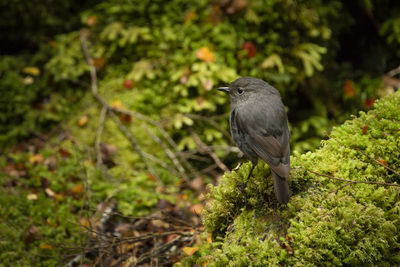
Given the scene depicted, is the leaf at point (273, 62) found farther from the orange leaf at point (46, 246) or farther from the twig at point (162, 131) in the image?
the orange leaf at point (46, 246)

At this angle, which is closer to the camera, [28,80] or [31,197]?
[31,197]

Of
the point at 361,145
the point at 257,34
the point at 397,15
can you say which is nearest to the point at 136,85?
the point at 257,34

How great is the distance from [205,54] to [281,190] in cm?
338

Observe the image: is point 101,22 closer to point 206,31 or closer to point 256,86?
point 206,31

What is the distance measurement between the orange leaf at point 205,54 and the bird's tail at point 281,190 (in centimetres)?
326

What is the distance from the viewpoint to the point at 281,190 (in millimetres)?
2336

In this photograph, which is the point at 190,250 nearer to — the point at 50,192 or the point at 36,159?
the point at 50,192

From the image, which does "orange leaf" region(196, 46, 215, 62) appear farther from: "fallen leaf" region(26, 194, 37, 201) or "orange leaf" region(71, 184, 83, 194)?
"fallen leaf" region(26, 194, 37, 201)

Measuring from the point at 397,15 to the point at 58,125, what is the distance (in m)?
5.83

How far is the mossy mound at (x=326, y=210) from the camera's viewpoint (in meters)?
2.14

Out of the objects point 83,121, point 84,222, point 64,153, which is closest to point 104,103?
point 83,121

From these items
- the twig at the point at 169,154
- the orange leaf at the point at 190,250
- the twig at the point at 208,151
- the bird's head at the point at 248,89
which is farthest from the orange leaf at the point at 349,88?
the orange leaf at the point at 190,250

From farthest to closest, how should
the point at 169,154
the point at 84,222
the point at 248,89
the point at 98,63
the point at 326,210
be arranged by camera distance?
1. the point at 98,63
2. the point at 169,154
3. the point at 84,222
4. the point at 248,89
5. the point at 326,210

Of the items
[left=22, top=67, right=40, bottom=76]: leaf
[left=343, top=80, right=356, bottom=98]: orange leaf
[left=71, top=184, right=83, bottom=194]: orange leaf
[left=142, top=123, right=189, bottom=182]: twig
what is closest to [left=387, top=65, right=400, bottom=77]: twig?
[left=343, top=80, right=356, bottom=98]: orange leaf
